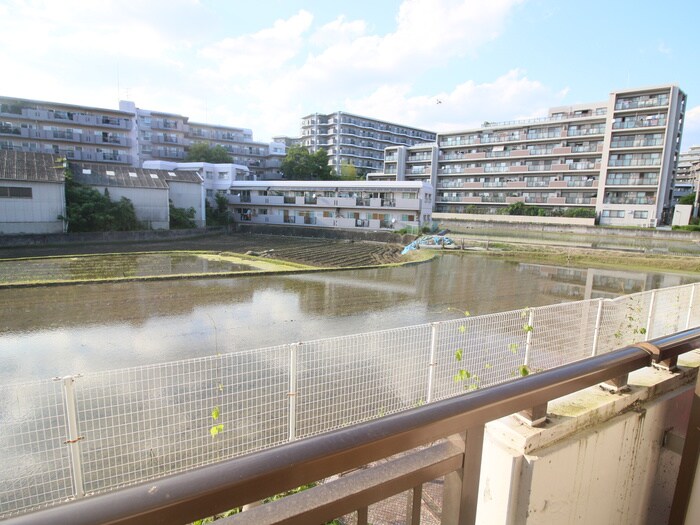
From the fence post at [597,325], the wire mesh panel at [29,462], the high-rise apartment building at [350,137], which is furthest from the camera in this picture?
the high-rise apartment building at [350,137]

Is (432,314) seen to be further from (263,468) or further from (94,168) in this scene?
(94,168)

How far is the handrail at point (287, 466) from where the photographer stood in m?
0.69

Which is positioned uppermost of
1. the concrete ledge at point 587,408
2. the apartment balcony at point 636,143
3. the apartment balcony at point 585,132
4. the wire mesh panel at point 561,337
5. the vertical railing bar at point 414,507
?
the apartment balcony at point 585,132

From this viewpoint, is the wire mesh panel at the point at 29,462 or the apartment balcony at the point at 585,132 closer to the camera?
the wire mesh panel at the point at 29,462

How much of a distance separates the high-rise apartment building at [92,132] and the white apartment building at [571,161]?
1060 inches

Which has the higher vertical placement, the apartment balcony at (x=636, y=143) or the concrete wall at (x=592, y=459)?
the apartment balcony at (x=636, y=143)

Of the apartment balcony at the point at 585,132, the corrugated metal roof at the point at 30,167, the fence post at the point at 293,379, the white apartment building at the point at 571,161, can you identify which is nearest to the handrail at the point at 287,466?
the fence post at the point at 293,379

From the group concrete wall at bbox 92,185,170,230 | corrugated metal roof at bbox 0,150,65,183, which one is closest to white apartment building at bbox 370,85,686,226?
concrete wall at bbox 92,185,170,230

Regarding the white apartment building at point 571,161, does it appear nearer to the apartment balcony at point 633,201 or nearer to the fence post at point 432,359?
the apartment balcony at point 633,201

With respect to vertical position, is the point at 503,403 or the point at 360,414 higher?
the point at 503,403

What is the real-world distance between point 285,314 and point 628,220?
116 feet

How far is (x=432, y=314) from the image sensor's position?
11.3 m

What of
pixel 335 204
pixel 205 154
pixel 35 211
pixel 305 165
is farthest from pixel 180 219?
pixel 305 165

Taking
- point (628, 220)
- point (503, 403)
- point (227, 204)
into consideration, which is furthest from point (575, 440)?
point (227, 204)
